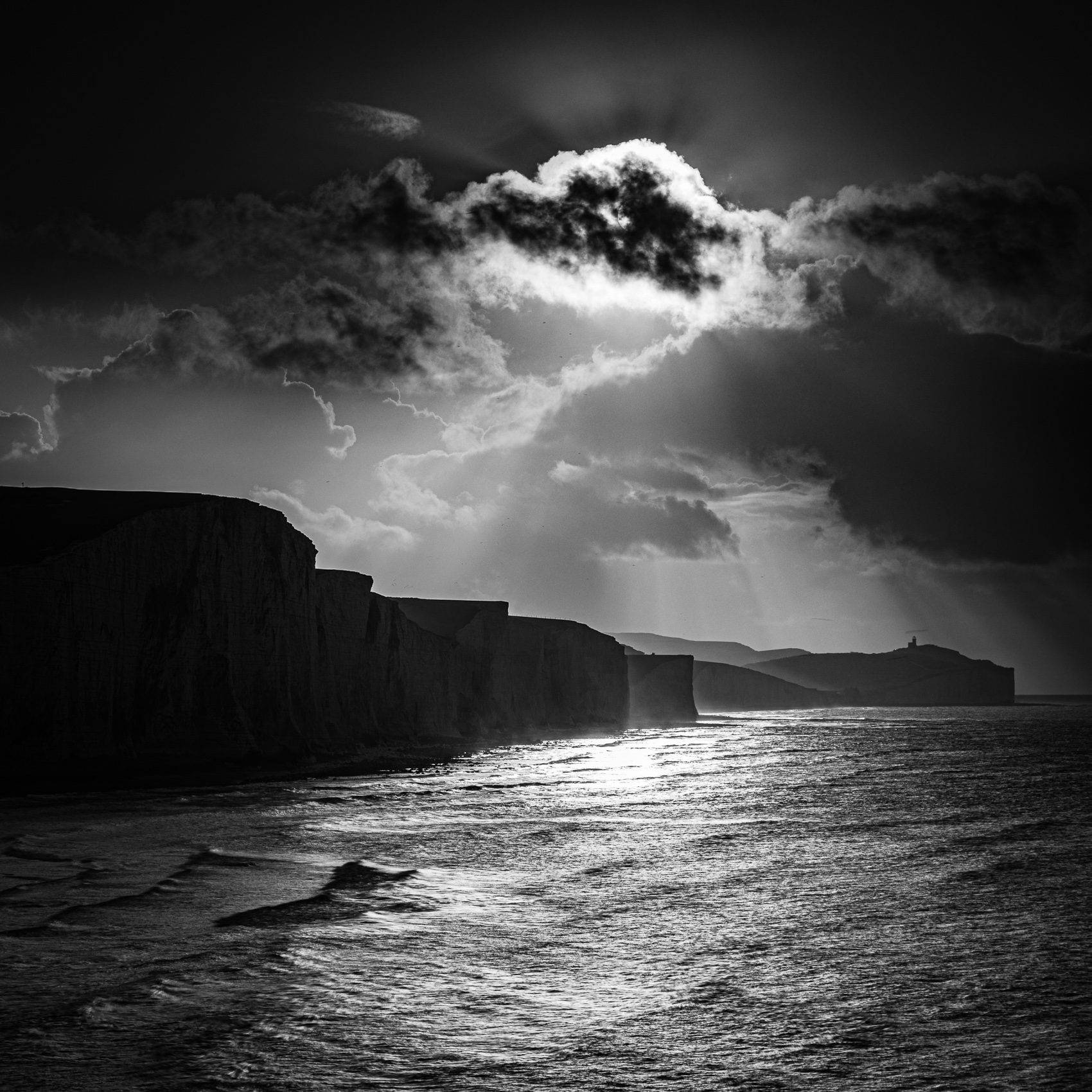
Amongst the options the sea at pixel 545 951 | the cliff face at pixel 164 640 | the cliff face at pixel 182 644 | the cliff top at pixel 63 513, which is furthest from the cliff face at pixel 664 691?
the sea at pixel 545 951

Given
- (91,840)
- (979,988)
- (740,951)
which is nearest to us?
(979,988)

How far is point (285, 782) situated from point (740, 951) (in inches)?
1126

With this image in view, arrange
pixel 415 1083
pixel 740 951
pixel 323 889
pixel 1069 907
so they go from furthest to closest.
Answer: pixel 323 889
pixel 1069 907
pixel 740 951
pixel 415 1083

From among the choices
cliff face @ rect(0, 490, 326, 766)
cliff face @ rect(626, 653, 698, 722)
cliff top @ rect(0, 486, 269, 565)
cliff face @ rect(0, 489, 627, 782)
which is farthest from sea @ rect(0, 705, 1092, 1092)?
cliff face @ rect(626, 653, 698, 722)

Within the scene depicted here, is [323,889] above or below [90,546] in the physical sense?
below

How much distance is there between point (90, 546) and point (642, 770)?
2292 centimetres

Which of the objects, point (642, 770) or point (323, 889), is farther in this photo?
point (642, 770)

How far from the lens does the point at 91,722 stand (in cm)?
3819

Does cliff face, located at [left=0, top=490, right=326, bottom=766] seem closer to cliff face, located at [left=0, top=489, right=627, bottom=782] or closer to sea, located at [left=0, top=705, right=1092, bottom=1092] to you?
cliff face, located at [left=0, top=489, right=627, bottom=782]

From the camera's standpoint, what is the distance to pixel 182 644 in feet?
144

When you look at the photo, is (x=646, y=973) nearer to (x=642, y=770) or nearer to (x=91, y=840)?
(x=91, y=840)

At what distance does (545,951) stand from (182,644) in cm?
3491

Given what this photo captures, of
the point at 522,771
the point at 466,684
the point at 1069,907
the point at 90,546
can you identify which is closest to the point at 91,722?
the point at 90,546

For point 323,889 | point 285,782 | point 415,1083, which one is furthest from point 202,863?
point 285,782
